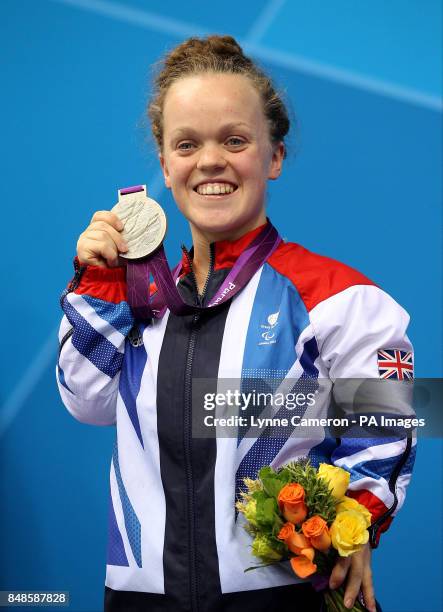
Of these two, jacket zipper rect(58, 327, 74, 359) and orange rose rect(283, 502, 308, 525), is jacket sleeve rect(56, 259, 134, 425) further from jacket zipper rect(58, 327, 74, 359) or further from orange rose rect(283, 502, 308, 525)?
orange rose rect(283, 502, 308, 525)

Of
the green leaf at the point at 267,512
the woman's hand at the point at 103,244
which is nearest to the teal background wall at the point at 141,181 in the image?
the woman's hand at the point at 103,244

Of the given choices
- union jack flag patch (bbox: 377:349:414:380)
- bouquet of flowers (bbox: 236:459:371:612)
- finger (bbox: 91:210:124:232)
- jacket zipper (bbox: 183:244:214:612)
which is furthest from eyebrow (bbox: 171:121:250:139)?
bouquet of flowers (bbox: 236:459:371:612)

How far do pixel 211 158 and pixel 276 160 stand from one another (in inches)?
8.9

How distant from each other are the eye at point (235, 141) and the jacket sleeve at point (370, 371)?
1.21 ft

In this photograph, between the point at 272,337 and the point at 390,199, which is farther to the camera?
the point at 390,199

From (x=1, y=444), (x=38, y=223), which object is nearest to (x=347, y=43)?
(x=38, y=223)

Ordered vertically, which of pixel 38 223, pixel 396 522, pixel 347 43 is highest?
pixel 347 43

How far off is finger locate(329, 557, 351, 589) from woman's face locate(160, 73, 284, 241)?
0.68 meters

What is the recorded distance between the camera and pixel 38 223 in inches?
111

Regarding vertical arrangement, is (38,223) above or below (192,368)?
above

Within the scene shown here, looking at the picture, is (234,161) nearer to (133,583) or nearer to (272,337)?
(272,337)

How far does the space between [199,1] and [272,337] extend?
1599 mm

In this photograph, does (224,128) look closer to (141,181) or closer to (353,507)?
(353,507)

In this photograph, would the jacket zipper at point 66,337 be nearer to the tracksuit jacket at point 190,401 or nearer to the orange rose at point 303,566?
the tracksuit jacket at point 190,401
